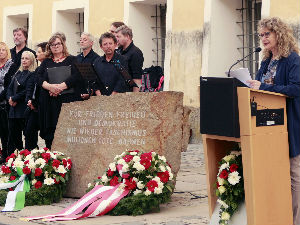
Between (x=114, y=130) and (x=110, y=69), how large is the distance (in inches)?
56.4

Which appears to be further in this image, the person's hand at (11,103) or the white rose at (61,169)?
the person's hand at (11,103)

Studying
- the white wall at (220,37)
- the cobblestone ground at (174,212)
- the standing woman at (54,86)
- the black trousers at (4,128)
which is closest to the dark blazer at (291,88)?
the cobblestone ground at (174,212)

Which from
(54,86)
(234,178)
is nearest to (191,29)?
(54,86)

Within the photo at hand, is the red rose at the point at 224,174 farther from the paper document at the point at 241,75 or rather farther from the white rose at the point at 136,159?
the white rose at the point at 136,159

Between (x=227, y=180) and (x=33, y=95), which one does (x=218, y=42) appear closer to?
(x=33, y=95)

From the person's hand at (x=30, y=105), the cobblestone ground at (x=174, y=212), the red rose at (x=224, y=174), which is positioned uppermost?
the person's hand at (x=30, y=105)

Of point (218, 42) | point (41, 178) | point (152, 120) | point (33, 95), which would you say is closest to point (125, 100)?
point (152, 120)

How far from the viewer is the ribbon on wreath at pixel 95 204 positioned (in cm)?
755

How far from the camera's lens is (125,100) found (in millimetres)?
8422

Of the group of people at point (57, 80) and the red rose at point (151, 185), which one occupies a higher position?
the group of people at point (57, 80)

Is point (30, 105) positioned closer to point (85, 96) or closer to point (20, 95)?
point (20, 95)

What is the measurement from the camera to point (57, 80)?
9.95 m

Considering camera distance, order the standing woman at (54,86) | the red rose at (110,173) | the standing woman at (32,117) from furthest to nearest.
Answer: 1. the standing woman at (32,117)
2. the standing woman at (54,86)
3. the red rose at (110,173)

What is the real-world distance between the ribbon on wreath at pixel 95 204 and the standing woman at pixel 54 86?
2.23m
